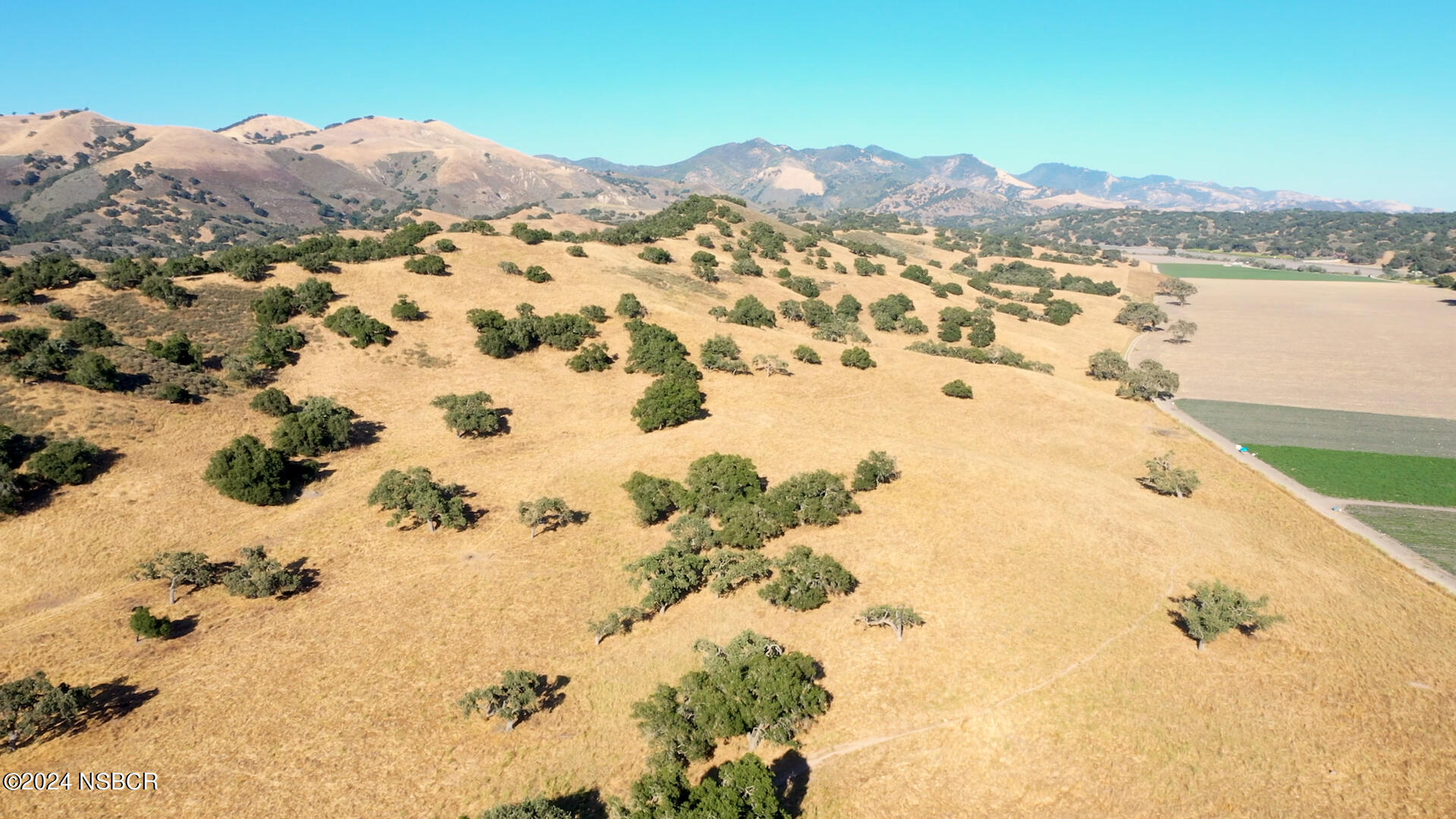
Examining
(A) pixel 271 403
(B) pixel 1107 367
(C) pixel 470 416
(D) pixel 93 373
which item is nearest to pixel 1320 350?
(B) pixel 1107 367

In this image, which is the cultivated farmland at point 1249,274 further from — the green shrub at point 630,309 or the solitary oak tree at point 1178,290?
the green shrub at point 630,309

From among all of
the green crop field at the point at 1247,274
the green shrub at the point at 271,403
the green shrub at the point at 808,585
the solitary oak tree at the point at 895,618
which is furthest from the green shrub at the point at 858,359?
the green crop field at the point at 1247,274

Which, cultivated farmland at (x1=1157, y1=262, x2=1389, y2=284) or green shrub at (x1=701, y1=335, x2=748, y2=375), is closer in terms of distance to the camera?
green shrub at (x1=701, y1=335, x2=748, y2=375)

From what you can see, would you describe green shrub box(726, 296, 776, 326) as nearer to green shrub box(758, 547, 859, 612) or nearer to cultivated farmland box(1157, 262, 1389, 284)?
green shrub box(758, 547, 859, 612)

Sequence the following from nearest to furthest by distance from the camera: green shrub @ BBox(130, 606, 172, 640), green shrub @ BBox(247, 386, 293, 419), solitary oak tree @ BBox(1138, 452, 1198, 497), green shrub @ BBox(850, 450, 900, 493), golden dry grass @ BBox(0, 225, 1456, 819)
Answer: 1. golden dry grass @ BBox(0, 225, 1456, 819)
2. green shrub @ BBox(130, 606, 172, 640)
3. green shrub @ BBox(850, 450, 900, 493)
4. solitary oak tree @ BBox(1138, 452, 1198, 497)
5. green shrub @ BBox(247, 386, 293, 419)

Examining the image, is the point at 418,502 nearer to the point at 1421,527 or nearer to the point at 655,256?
the point at 1421,527

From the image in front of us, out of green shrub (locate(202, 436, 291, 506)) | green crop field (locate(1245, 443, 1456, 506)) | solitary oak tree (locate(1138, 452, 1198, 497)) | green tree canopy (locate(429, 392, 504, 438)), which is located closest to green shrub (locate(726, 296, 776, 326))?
green tree canopy (locate(429, 392, 504, 438))
